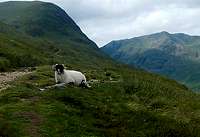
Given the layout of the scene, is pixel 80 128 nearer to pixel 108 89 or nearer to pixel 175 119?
pixel 175 119

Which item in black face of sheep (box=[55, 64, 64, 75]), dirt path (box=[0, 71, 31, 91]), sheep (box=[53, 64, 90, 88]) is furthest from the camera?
sheep (box=[53, 64, 90, 88])

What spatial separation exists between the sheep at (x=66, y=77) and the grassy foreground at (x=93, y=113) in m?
1.18

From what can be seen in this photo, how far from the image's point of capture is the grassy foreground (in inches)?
914

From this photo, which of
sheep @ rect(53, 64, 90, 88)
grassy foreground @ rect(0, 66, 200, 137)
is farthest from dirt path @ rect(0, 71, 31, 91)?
sheep @ rect(53, 64, 90, 88)

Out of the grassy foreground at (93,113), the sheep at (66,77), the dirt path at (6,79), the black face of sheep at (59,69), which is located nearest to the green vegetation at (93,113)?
the grassy foreground at (93,113)

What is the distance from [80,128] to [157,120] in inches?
275

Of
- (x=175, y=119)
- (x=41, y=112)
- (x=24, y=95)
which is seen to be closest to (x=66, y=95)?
(x=24, y=95)

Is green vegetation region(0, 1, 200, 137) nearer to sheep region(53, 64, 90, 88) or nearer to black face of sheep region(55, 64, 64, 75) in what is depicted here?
sheep region(53, 64, 90, 88)

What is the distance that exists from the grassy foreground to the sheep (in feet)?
3.86

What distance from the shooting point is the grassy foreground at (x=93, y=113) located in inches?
914

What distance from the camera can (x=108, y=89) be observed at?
37.8 metres

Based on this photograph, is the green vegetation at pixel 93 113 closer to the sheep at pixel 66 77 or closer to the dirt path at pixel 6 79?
the sheep at pixel 66 77

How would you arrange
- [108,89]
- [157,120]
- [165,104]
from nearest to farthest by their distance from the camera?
1. [157,120]
2. [165,104]
3. [108,89]

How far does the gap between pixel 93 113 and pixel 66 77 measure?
7.98 m
